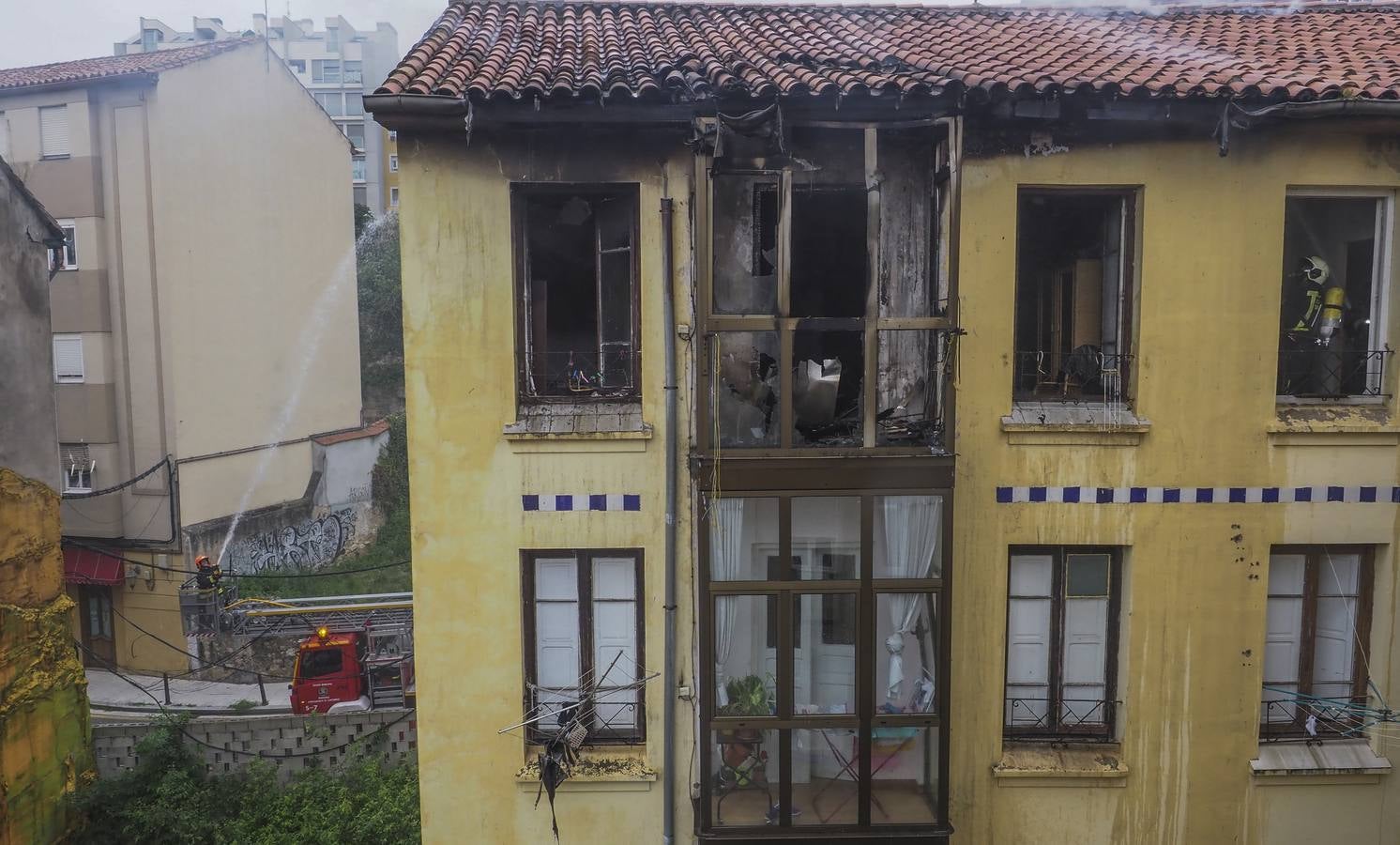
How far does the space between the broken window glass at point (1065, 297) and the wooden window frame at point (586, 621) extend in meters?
4.23

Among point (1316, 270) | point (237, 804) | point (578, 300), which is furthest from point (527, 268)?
point (237, 804)

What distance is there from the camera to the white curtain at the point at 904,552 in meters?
7.23

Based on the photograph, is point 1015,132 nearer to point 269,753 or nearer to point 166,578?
point 269,753

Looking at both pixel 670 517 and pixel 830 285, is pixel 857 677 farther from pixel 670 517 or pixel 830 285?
pixel 830 285

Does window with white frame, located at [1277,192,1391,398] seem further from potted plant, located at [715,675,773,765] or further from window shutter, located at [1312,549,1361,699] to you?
potted plant, located at [715,675,773,765]

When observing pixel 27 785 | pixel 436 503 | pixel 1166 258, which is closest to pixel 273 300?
pixel 27 785

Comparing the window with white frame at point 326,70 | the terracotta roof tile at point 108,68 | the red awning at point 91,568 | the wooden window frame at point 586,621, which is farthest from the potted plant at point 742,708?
the window with white frame at point 326,70

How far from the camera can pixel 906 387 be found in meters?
8.00

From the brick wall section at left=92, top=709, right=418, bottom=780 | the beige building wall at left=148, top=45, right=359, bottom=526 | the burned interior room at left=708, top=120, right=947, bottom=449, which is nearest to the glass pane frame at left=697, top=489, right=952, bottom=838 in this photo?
the burned interior room at left=708, top=120, right=947, bottom=449

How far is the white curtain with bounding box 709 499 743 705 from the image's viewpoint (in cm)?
730

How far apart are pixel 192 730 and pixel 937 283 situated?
13.7m

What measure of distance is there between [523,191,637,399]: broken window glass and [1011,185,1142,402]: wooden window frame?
3.74 metres

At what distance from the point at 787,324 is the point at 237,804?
11.7 metres

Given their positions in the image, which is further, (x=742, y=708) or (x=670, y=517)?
(x=670, y=517)
